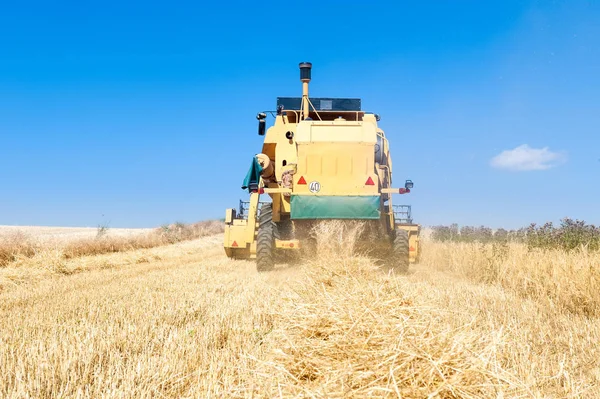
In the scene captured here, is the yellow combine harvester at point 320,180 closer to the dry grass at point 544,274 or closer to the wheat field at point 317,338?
the wheat field at point 317,338

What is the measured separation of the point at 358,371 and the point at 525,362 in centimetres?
165

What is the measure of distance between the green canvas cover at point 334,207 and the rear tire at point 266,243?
1.10 m

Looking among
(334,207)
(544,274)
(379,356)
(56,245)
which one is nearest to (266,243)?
(334,207)

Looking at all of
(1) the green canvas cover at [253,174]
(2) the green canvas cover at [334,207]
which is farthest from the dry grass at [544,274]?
(1) the green canvas cover at [253,174]

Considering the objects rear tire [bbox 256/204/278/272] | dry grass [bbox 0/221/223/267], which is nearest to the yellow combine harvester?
rear tire [bbox 256/204/278/272]

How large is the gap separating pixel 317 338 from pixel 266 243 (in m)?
6.49

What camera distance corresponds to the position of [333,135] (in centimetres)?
865

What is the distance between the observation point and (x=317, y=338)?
8.43 ft

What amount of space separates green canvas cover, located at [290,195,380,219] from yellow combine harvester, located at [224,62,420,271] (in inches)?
0.7

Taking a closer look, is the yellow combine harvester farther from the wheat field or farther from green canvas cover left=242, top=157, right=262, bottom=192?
the wheat field

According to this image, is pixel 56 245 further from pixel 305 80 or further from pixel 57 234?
pixel 57 234

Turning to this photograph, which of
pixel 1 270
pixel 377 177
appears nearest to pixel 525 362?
pixel 377 177

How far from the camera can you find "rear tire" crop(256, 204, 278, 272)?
29.5ft

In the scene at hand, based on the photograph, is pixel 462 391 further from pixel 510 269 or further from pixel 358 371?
pixel 510 269
